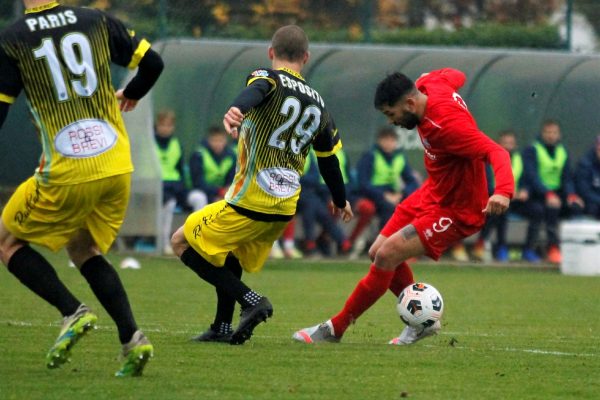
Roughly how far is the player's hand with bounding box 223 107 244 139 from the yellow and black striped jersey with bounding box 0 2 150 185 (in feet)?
2.07

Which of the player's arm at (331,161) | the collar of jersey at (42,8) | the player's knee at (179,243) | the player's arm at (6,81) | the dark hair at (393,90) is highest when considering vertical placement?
the collar of jersey at (42,8)

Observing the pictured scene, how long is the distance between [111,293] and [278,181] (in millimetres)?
1711

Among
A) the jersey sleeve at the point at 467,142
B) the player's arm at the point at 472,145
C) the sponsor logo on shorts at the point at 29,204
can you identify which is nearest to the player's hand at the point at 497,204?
the player's arm at the point at 472,145

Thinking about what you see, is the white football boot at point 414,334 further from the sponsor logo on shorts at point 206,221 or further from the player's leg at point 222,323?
the sponsor logo on shorts at point 206,221

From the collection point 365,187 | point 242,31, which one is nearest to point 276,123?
point 365,187

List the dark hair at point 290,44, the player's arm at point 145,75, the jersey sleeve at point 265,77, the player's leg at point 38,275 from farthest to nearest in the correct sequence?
the dark hair at point 290,44, the jersey sleeve at point 265,77, the player's arm at point 145,75, the player's leg at point 38,275

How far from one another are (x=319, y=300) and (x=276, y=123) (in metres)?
4.34

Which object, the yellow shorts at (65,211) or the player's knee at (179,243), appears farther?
the player's knee at (179,243)

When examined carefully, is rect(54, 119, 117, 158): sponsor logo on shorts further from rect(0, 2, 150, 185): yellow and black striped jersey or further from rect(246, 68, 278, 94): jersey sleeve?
rect(246, 68, 278, 94): jersey sleeve

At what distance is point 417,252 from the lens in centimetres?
876

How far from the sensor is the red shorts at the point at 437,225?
8773mm

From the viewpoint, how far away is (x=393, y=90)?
8461 millimetres

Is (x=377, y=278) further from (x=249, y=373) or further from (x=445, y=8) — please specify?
(x=445, y=8)

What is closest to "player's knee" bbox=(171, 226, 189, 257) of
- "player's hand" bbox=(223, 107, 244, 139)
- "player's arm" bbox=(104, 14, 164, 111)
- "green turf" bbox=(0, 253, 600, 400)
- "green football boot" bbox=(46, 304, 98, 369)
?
"green turf" bbox=(0, 253, 600, 400)
